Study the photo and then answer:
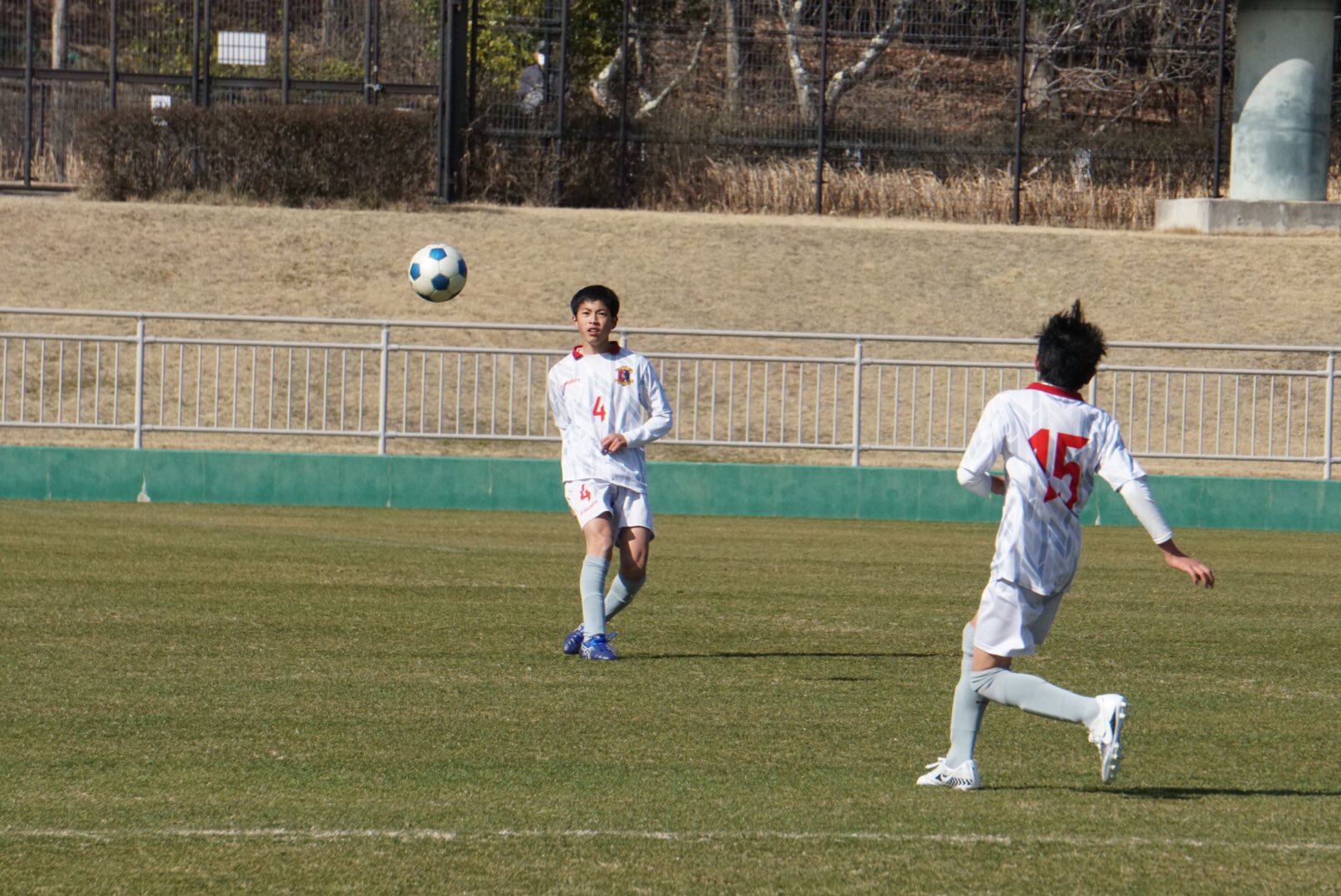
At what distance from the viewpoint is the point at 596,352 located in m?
8.06

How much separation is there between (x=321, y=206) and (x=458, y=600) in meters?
18.1

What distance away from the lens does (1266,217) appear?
2703 cm

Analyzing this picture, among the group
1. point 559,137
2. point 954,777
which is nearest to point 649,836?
point 954,777

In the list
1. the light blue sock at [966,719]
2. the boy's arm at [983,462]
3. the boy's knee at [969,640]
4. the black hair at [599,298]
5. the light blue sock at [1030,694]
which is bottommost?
the light blue sock at [966,719]

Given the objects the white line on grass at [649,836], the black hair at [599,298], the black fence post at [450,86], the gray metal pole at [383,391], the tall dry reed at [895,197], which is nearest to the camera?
the white line on grass at [649,836]

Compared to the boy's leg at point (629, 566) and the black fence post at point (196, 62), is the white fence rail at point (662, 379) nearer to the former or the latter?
the black fence post at point (196, 62)

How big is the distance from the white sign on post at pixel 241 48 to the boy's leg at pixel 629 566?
23910 millimetres

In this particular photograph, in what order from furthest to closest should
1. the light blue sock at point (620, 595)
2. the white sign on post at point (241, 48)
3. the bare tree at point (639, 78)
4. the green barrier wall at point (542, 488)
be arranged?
the white sign on post at point (241, 48) < the bare tree at point (639, 78) < the green barrier wall at point (542, 488) < the light blue sock at point (620, 595)

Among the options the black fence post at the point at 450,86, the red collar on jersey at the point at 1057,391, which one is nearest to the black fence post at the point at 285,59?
the black fence post at the point at 450,86

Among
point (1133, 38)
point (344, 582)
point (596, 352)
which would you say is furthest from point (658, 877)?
point (1133, 38)

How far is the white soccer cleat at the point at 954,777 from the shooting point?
5.36 metres

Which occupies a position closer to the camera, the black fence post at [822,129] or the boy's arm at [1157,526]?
the boy's arm at [1157,526]

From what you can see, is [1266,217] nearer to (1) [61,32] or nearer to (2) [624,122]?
(2) [624,122]

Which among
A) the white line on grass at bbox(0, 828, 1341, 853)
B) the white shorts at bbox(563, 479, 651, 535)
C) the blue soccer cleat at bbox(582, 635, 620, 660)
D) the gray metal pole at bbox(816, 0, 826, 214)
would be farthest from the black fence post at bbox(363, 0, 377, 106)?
the white line on grass at bbox(0, 828, 1341, 853)
